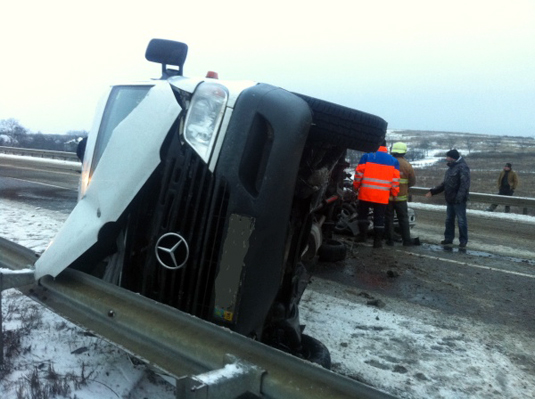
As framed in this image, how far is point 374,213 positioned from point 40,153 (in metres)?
24.1

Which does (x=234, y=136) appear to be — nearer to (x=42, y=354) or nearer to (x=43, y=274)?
(x=43, y=274)

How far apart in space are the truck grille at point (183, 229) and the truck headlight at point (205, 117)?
64mm

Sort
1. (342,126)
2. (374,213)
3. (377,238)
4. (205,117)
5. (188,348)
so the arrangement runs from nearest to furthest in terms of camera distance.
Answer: (188,348) < (205,117) < (342,126) < (374,213) < (377,238)

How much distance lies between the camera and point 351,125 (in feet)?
9.71

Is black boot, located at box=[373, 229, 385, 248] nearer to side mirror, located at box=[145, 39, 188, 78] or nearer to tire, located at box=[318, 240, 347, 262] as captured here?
tire, located at box=[318, 240, 347, 262]

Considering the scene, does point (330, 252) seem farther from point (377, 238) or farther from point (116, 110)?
point (116, 110)

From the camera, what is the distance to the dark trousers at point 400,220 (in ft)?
27.6

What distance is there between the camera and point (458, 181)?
8758mm

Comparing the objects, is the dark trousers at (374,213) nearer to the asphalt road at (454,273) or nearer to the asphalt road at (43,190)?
the asphalt road at (454,273)

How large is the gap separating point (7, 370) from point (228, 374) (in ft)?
6.13

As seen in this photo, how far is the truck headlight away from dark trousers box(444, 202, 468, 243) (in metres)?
6.91

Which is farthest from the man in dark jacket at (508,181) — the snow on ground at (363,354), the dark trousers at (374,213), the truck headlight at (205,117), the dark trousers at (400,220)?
the truck headlight at (205,117)

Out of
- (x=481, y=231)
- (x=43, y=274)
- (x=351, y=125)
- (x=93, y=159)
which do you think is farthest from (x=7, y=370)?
(x=481, y=231)

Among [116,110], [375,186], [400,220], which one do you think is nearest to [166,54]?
[116,110]
